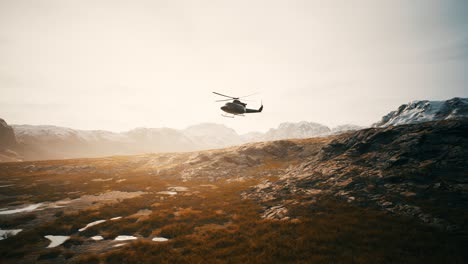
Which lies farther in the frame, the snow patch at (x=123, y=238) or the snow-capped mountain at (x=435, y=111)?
the snow-capped mountain at (x=435, y=111)

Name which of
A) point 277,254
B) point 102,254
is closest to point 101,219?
point 102,254

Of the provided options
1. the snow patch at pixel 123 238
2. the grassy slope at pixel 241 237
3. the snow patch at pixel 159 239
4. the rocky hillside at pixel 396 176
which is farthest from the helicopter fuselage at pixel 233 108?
the snow patch at pixel 123 238

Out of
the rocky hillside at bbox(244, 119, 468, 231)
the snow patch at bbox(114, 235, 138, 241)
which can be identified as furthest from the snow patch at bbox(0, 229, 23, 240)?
the rocky hillside at bbox(244, 119, 468, 231)

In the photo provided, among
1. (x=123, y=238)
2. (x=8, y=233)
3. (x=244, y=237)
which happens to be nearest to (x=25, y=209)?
(x=8, y=233)

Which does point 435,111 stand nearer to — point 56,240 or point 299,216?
point 299,216

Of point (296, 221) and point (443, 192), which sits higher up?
point (443, 192)

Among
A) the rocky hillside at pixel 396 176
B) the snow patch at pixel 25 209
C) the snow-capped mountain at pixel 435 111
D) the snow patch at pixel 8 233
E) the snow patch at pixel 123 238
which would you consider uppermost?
the snow-capped mountain at pixel 435 111

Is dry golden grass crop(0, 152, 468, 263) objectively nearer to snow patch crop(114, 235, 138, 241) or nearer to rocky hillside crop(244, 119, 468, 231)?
snow patch crop(114, 235, 138, 241)

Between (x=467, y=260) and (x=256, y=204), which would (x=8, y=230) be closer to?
(x=256, y=204)

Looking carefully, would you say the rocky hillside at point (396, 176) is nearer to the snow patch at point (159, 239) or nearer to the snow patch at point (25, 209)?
the snow patch at point (159, 239)

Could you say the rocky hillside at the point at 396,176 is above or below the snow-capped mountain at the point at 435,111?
below

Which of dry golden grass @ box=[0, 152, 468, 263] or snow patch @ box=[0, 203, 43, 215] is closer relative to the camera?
dry golden grass @ box=[0, 152, 468, 263]

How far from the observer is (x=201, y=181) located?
145ft

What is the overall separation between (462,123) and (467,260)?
30.6m
